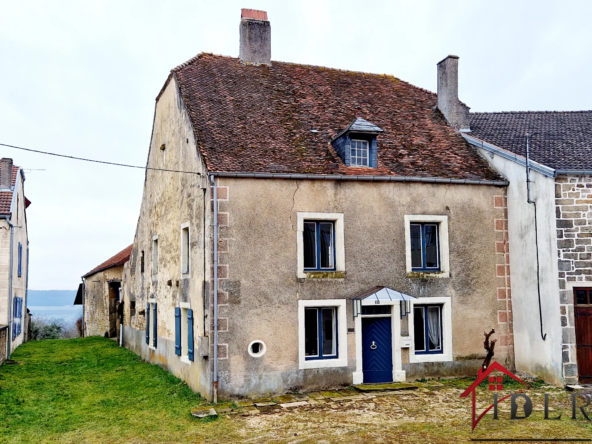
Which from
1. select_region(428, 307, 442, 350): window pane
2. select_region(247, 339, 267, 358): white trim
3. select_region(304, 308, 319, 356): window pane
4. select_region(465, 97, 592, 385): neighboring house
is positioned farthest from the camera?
select_region(428, 307, 442, 350): window pane

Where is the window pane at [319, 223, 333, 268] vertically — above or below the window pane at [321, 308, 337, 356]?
above

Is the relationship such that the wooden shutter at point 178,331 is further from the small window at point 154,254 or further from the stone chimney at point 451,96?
the stone chimney at point 451,96

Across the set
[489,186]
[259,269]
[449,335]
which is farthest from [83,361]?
[489,186]

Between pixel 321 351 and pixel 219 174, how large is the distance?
4.80 m

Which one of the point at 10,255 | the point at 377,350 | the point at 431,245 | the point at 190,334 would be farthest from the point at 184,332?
the point at 10,255

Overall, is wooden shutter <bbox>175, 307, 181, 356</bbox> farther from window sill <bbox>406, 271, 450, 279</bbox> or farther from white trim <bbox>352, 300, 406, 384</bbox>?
window sill <bbox>406, 271, 450, 279</bbox>

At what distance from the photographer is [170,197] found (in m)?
17.1

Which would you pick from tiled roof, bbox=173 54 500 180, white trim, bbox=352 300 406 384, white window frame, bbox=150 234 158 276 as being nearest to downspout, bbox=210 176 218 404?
tiled roof, bbox=173 54 500 180

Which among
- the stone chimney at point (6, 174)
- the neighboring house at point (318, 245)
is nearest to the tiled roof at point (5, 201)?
the stone chimney at point (6, 174)

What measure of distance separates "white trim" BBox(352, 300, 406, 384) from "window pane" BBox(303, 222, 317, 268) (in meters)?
1.57

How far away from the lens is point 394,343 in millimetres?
14180

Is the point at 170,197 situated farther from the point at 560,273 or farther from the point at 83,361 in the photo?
the point at 560,273

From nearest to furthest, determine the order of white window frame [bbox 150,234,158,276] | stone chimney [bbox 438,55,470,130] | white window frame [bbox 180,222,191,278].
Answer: white window frame [bbox 180,222,191,278] → stone chimney [bbox 438,55,470,130] → white window frame [bbox 150,234,158,276]

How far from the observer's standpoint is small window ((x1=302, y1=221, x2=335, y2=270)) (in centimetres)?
1399
